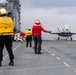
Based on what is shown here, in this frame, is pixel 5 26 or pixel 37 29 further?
pixel 37 29

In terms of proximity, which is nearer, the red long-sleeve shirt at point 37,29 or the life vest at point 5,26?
the life vest at point 5,26

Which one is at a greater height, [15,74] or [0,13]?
[0,13]

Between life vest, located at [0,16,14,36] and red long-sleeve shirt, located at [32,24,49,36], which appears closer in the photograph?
life vest, located at [0,16,14,36]

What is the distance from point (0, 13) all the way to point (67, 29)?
9159 centimetres

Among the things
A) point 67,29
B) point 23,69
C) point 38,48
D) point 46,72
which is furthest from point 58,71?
point 67,29

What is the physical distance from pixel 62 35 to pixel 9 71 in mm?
93373

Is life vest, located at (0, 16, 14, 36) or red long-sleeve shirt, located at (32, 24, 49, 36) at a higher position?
life vest, located at (0, 16, 14, 36)

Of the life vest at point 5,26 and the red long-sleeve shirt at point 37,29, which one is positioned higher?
the life vest at point 5,26

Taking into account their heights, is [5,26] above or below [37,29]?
above

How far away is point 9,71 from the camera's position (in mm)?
14492

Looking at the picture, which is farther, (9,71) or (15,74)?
(9,71)

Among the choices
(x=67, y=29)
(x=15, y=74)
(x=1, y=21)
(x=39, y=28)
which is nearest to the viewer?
(x=15, y=74)

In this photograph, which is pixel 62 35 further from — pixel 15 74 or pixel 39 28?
pixel 15 74

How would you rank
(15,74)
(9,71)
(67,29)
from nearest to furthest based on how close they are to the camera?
(15,74) → (9,71) → (67,29)
